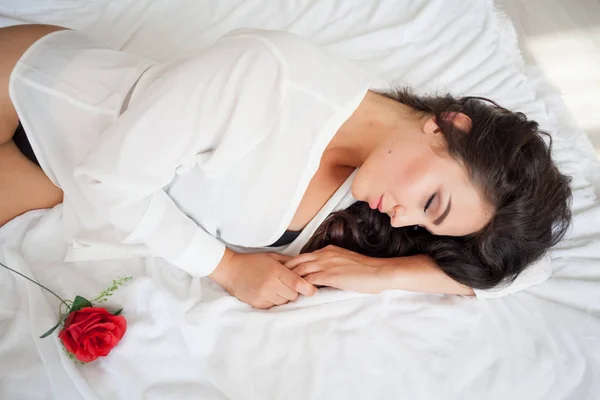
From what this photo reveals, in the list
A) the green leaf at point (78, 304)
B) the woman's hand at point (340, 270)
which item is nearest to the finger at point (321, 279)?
the woman's hand at point (340, 270)

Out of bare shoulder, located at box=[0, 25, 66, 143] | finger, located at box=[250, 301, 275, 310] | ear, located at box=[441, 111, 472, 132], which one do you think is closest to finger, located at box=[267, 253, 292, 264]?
finger, located at box=[250, 301, 275, 310]

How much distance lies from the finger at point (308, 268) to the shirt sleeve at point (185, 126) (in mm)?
346

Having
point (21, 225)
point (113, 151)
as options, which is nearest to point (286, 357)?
point (113, 151)

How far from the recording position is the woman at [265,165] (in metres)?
1.04

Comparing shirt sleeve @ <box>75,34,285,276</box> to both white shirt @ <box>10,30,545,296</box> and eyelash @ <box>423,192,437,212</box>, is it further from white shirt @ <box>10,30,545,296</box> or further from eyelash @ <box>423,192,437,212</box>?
eyelash @ <box>423,192,437,212</box>

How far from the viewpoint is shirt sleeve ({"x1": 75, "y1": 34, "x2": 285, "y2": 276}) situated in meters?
1.01

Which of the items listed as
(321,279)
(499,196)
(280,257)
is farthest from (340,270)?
(499,196)

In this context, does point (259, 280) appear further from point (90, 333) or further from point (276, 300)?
point (90, 333)

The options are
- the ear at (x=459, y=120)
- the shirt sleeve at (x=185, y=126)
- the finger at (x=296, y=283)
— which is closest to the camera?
the shirt sleeve at (x=185, y=126)

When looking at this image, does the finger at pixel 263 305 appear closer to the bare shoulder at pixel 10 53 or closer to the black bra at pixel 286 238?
the black bra at pixel 286 238

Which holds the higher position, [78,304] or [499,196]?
[499,196]

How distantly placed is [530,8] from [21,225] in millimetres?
1953

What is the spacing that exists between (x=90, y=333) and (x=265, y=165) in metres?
0.50

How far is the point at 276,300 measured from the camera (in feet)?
4.27
